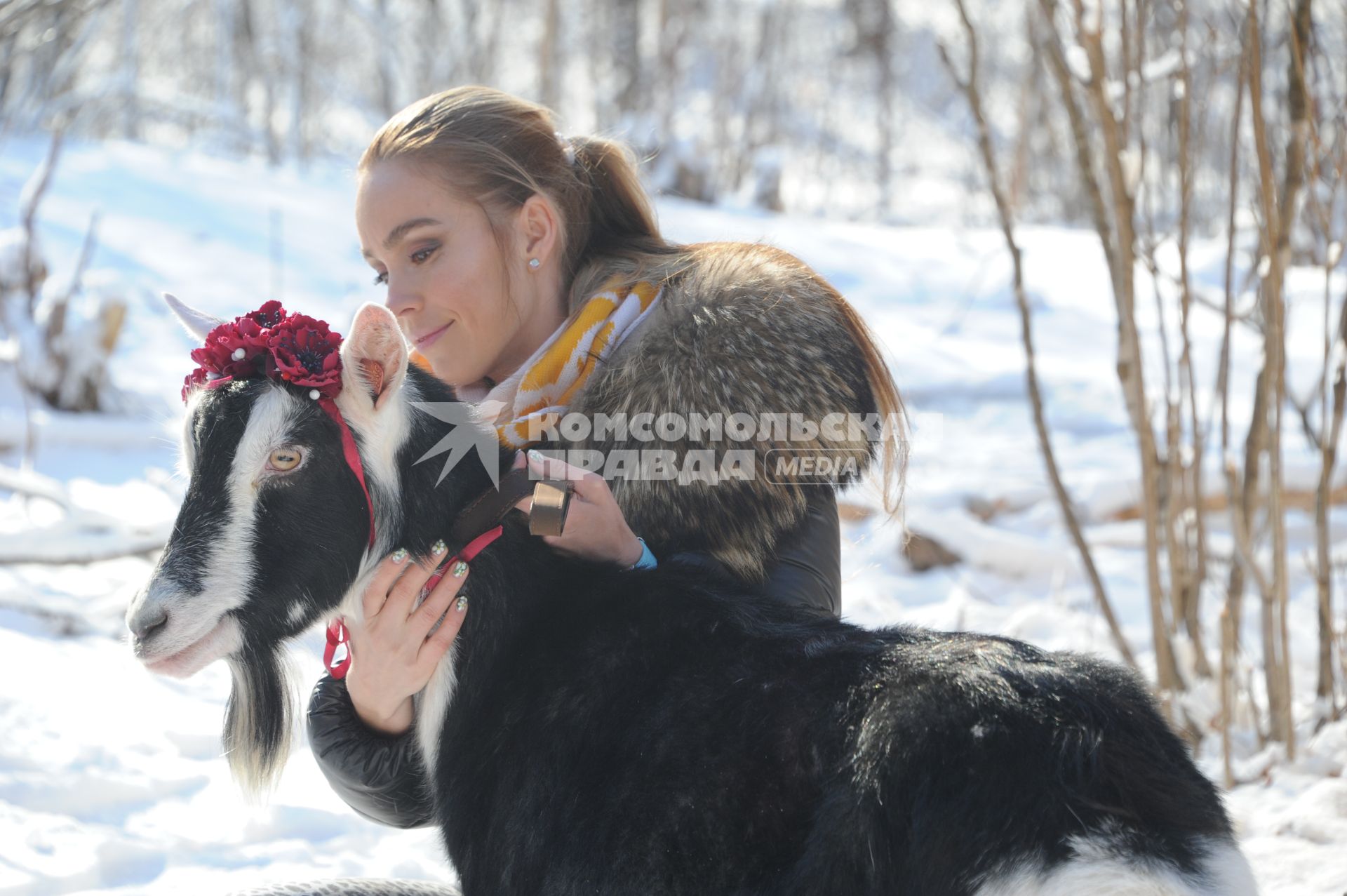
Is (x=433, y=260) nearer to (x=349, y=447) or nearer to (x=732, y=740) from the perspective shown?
(x=349, y=447)

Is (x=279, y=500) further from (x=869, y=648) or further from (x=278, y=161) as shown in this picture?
(x=278, y=161)

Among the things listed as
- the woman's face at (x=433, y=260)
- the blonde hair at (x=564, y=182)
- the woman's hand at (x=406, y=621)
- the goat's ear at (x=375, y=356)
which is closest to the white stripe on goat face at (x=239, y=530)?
the goat's ear at (x=375, y=356)

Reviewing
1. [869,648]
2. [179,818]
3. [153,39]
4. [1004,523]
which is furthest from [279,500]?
[153,39]

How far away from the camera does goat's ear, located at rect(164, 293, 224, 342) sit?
193 cm

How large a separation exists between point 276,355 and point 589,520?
53 centimetres

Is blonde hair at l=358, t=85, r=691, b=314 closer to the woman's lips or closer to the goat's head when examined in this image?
the woman's lips

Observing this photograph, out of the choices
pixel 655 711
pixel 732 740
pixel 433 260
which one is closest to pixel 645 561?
pixel 655 711

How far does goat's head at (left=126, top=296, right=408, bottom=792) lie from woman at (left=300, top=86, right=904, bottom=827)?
0.12m

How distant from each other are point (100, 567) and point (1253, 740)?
4.45 m

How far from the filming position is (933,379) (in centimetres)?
920

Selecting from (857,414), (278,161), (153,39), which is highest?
(153,39)

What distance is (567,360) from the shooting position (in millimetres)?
2201

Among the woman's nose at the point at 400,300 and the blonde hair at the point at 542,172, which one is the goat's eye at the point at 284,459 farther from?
the blonde hair at the point at 542,172

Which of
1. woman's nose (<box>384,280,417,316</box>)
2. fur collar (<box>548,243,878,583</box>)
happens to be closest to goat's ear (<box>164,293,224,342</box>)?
woman's nose (<box>384,280,417,316</box>)
